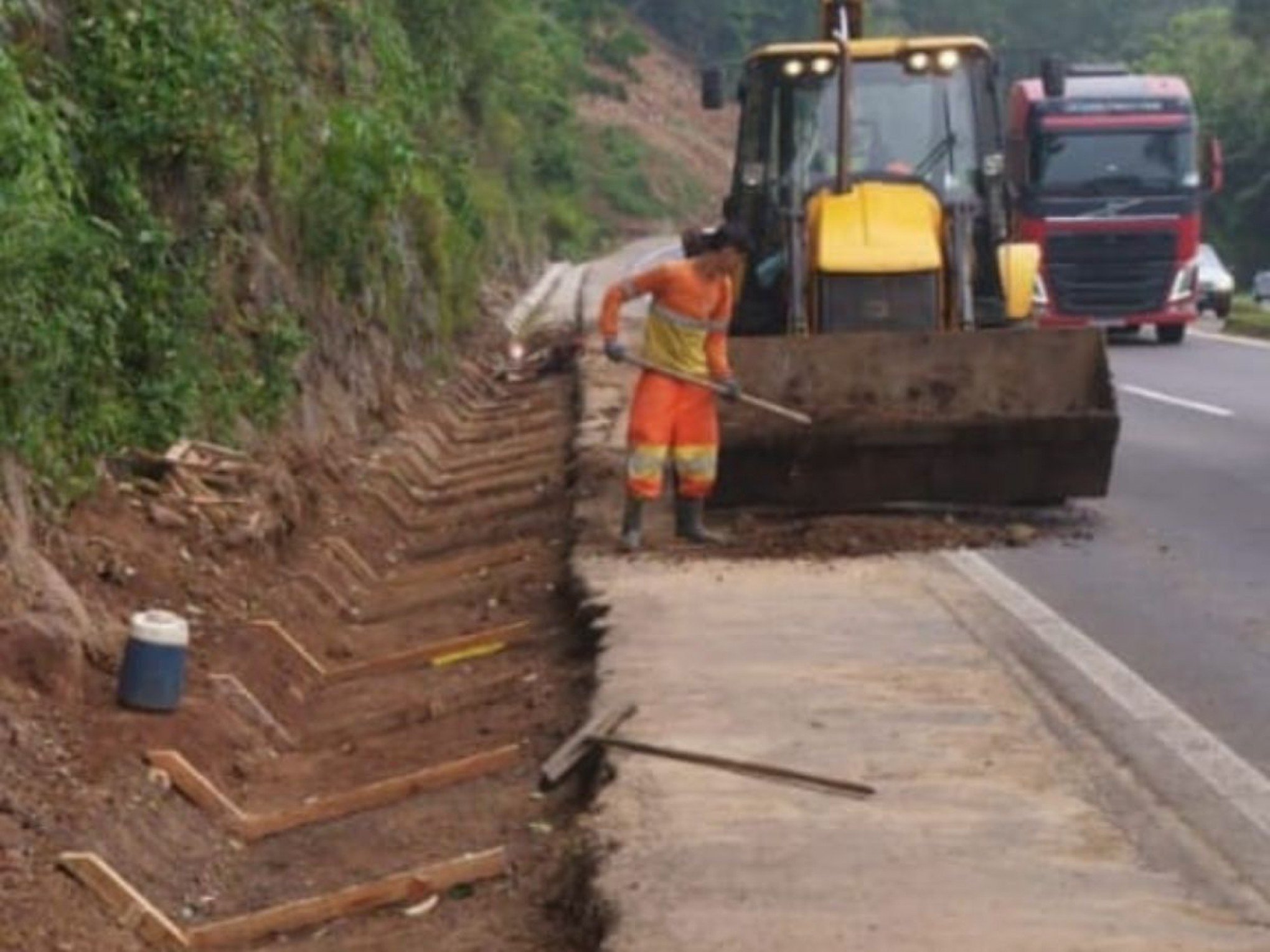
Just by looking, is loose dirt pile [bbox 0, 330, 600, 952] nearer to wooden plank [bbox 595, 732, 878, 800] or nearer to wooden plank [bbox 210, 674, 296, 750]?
wooden plank [bbox 210, 674, 296, 750]

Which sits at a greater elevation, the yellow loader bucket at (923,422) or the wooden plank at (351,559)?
the yellow loader bucket at (923,422)

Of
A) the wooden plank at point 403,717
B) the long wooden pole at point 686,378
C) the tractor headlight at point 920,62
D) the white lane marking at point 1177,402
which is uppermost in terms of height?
the tractor headlight at point 920,62

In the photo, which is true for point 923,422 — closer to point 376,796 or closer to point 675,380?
point 675,380

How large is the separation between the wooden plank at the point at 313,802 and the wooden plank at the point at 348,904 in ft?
4.92

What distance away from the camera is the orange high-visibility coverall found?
16.2 m

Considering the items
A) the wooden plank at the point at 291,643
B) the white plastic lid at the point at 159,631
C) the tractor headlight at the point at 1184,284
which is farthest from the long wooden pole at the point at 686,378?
the tractor headlight at the point at 1184,284

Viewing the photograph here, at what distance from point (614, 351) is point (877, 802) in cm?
678

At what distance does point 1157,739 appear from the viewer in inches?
423

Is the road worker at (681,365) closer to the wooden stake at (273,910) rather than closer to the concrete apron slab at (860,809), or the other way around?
the concrete apron slab at (860,809)

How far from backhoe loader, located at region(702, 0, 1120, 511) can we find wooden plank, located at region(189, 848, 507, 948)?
7.72 metres

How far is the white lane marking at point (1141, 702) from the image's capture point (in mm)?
9898

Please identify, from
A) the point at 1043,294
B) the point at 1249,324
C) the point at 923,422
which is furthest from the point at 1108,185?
the point at 923,422

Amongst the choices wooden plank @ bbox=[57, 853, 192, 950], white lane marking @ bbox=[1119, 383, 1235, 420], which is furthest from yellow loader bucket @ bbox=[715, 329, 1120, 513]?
white lane marking @ bbox=[1119, 383, 1235, 420]

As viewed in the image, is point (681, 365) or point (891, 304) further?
point (891, 304)
